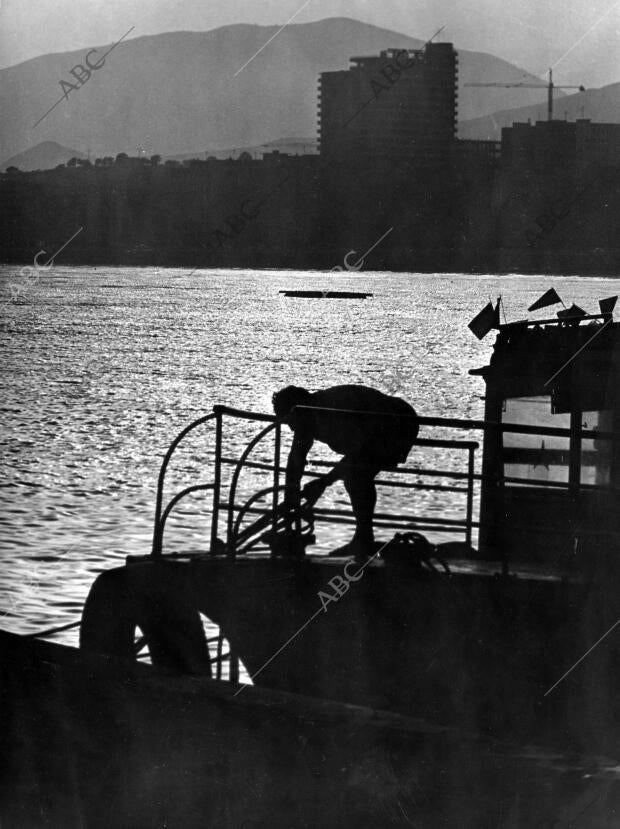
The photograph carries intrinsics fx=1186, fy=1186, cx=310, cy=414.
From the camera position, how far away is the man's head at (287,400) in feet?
18.0

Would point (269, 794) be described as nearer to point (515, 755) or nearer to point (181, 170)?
point (515, 755)

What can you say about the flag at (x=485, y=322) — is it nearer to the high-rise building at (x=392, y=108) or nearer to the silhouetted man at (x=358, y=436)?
the silhouetted man at (x=358, y=436)

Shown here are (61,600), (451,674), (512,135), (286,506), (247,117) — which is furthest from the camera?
(61,600)

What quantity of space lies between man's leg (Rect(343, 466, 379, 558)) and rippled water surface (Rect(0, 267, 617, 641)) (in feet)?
21.9

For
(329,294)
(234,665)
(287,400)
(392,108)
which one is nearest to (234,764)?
(287,400)

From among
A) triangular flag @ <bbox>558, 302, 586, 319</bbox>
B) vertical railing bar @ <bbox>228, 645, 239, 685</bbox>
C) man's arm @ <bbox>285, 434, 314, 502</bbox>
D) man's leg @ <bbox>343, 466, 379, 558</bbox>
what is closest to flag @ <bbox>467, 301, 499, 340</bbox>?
triangular flag @ <bbox>558, 302, 586, 319</bbox>

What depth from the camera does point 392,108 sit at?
10727 mm

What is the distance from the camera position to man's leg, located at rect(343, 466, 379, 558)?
6.36 meters

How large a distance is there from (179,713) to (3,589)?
12.0m

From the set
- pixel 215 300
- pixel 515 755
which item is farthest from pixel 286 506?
pixel 215 300

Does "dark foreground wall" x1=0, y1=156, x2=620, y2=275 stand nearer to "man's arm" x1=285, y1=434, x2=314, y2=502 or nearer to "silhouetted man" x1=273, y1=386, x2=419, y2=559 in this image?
"silhouetted man" x1=273, y1=386, x2=419, y2=559

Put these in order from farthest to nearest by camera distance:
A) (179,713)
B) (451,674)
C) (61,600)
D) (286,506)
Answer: (61,600), (451,674), (286,506), (179,713)

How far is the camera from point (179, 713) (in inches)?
128

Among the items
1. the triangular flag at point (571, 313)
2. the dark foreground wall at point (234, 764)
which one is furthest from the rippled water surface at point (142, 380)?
the dark foreground wall at point (234, 764)
